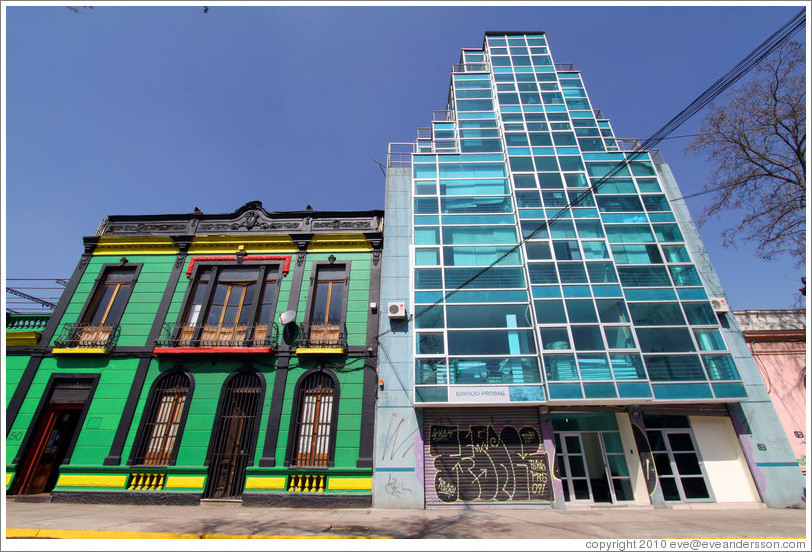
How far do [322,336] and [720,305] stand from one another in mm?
15096

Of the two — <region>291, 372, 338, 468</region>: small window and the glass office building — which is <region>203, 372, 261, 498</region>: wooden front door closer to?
<region>291, 372, 338, 468</region>: small window

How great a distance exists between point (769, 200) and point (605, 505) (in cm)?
1126

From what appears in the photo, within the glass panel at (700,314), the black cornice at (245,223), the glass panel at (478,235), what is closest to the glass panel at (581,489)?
the glass panel at (700,314)

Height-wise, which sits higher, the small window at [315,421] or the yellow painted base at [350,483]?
the small window at [315,421]

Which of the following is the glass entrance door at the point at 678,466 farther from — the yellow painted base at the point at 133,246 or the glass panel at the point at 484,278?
the yellow painted base at the point at 133,246

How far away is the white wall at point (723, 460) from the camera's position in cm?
1158

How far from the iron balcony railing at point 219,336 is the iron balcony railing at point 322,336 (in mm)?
1037

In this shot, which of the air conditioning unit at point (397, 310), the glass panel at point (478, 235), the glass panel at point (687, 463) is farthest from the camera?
the glass panel at point (478, 235)

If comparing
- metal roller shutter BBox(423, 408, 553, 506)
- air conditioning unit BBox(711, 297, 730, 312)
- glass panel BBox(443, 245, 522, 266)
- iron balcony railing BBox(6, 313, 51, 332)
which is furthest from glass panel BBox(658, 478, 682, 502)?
iron balcony railing BBox(6, 313, 51, 332)

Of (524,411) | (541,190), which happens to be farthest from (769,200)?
(524,411)

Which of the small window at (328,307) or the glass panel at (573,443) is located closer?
the glass panel at (573,443)

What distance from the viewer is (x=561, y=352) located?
12.2 metres

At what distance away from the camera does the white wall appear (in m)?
11.6

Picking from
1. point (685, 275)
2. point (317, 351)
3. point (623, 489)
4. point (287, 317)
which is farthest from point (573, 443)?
point (287, 317)
